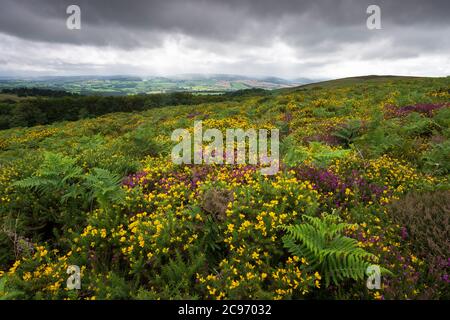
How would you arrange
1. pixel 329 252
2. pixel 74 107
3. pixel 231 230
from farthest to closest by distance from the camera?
pixel 74 107
pixel 231 230
pixel 329 252

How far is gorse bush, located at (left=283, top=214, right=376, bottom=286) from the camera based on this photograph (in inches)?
137

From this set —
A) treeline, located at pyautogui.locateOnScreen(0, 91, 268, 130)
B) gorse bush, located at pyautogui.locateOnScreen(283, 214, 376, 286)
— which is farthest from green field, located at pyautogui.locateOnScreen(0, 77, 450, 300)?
treeline, located at pyautogui.locateOnScreen(0, 91, 268, 130)

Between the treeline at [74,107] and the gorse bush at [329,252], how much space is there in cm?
5565

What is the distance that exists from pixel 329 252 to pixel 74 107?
3089 inches

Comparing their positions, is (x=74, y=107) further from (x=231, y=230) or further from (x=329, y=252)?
(x=329, y=252)

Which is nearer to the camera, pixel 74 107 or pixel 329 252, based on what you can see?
pixel 329 252

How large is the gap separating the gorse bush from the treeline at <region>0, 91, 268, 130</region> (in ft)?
183

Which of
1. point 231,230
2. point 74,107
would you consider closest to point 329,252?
point 231,230

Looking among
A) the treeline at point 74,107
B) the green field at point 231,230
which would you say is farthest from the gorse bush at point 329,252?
the treeline at point 74,107

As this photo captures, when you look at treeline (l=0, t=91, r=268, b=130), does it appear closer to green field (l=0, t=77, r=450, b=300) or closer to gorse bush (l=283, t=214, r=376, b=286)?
green field (l=0, t=77, r=450, b=300)

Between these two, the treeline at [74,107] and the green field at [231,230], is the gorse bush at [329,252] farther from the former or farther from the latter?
the treeline at [74,107]

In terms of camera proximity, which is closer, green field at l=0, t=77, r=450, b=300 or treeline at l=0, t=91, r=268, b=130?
green field at l=0, t=77, r=450, b=300

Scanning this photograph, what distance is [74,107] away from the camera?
229 feet

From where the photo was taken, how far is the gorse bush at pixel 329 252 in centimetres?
348
